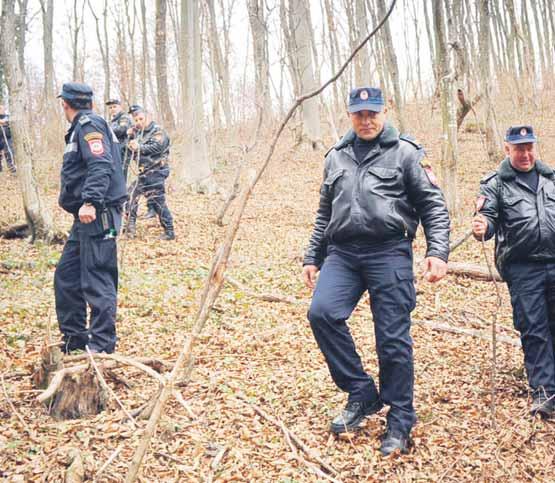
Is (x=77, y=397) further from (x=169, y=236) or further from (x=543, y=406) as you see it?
(x=169, y=236)

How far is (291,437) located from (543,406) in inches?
69.7

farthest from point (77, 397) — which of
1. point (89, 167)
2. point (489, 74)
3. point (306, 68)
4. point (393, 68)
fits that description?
point (306, 68)

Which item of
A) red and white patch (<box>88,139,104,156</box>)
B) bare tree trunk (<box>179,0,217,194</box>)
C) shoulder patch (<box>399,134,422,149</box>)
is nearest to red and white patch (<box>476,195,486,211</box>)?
shoulder patch (<box>399,134,422,149</box>)

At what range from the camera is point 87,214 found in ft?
14.2

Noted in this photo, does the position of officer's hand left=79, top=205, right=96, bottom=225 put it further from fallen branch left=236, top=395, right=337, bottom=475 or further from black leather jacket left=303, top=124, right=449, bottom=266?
black leather jacket left=303, top=124, right=449, bottom=266

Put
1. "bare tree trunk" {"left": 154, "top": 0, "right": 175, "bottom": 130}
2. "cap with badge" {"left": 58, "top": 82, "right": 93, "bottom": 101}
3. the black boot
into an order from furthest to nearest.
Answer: "bare tree trunk" {"left": 154, "top": 0, "right": 175, "bottom": 130}, the black boot, "cap with badge" {"left": 58, "top": 82, "right": 93, "bottom": 101}

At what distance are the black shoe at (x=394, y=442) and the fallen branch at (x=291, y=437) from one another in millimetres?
351

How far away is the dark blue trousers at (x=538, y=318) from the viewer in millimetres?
3949

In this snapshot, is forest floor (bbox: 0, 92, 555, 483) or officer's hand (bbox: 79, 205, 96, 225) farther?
officer's hand (bbox: 79, 205, 96, 225)

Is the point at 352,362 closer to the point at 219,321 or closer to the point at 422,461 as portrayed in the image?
the point at 422,461

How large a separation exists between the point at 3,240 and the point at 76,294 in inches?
188

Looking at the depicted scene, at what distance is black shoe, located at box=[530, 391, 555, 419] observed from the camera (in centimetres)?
377

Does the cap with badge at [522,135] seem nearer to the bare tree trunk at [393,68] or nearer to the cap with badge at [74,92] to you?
the cap with badge at [74,92]

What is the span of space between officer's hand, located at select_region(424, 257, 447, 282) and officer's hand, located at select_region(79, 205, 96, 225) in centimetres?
259
